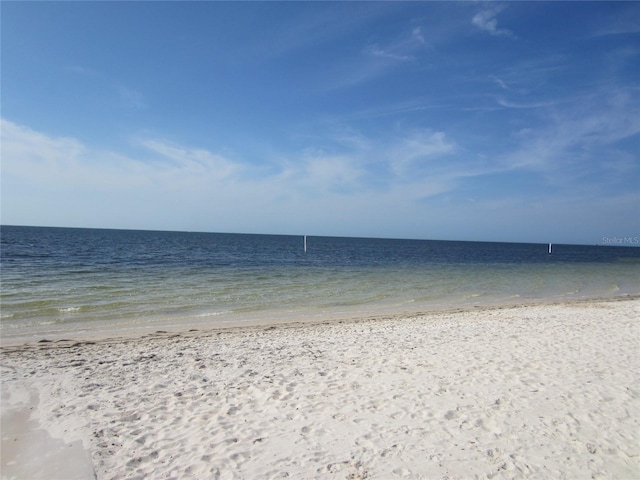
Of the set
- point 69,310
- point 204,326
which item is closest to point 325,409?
point 204,326

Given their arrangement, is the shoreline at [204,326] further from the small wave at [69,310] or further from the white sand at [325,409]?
the small wave at [69,310]

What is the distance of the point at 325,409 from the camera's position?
5.97 metres

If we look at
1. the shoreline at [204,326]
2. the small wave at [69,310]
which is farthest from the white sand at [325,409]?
the small wave at [69,310]

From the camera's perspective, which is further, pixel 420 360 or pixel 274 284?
pixel 274 284

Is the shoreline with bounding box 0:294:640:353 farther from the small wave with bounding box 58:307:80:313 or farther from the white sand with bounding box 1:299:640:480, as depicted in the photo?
the small wave with bounding box 58:307:80:313

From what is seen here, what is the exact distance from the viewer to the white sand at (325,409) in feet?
15.1

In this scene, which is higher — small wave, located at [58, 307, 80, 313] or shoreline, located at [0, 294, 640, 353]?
small wave, located at [58, 307, 80, 313]

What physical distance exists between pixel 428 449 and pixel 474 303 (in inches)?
601

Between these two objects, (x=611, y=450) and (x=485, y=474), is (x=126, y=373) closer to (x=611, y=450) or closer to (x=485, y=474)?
(x=485, y=474)

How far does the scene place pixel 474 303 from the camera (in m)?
18.8

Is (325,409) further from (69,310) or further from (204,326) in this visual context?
(69,310)

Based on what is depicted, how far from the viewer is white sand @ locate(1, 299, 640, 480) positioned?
4.61m

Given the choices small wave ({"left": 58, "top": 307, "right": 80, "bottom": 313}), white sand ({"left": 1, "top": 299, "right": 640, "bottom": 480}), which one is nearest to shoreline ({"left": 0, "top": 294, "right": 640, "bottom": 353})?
white sand ({"left": 1, "top": 299, "right": 640, "bottom": 480})

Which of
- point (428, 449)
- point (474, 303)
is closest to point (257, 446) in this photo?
point (428, 449)
